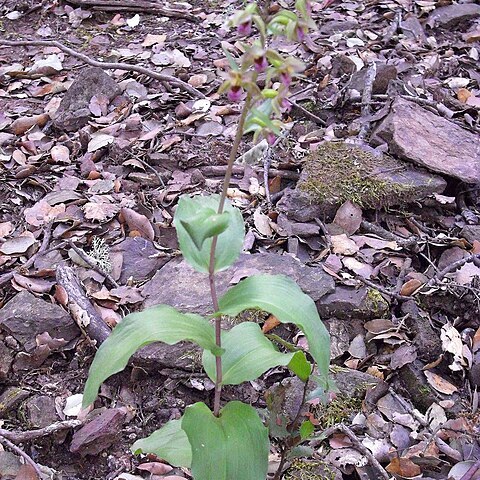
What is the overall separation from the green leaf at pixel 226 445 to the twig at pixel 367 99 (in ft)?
7.45

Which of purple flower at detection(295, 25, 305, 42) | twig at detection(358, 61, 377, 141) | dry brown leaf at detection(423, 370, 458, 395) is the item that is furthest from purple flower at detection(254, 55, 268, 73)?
twig at detection(358, 61, 377, 141)

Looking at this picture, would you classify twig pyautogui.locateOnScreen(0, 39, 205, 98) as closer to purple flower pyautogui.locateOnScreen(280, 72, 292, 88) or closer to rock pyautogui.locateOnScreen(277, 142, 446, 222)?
rock pyautogui.locateOnScreen(277, 142, 446, 222)

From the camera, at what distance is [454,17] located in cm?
511

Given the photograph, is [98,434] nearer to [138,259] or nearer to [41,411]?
A: [41,411]

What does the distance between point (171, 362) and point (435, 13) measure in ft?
13.7

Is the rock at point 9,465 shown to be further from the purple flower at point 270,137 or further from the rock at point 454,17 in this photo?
the rock at point 454,17

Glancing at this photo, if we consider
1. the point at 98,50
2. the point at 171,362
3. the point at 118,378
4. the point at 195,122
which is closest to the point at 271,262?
the point at 171,362

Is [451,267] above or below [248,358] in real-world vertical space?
below

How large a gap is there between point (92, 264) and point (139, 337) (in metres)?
1.23

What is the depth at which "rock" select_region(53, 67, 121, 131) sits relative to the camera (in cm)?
411

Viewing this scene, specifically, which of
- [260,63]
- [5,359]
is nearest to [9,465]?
[5,359]

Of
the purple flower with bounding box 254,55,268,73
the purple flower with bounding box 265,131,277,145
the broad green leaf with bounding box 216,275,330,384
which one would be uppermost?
the purple flower with bounding box 254,55,268,73

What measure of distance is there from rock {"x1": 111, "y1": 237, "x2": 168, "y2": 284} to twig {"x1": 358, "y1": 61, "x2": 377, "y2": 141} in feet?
4.98

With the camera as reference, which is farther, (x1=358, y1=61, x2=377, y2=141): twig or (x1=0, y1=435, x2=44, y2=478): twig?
(x1=358, y1=61, x2=377, y2=141): twig
